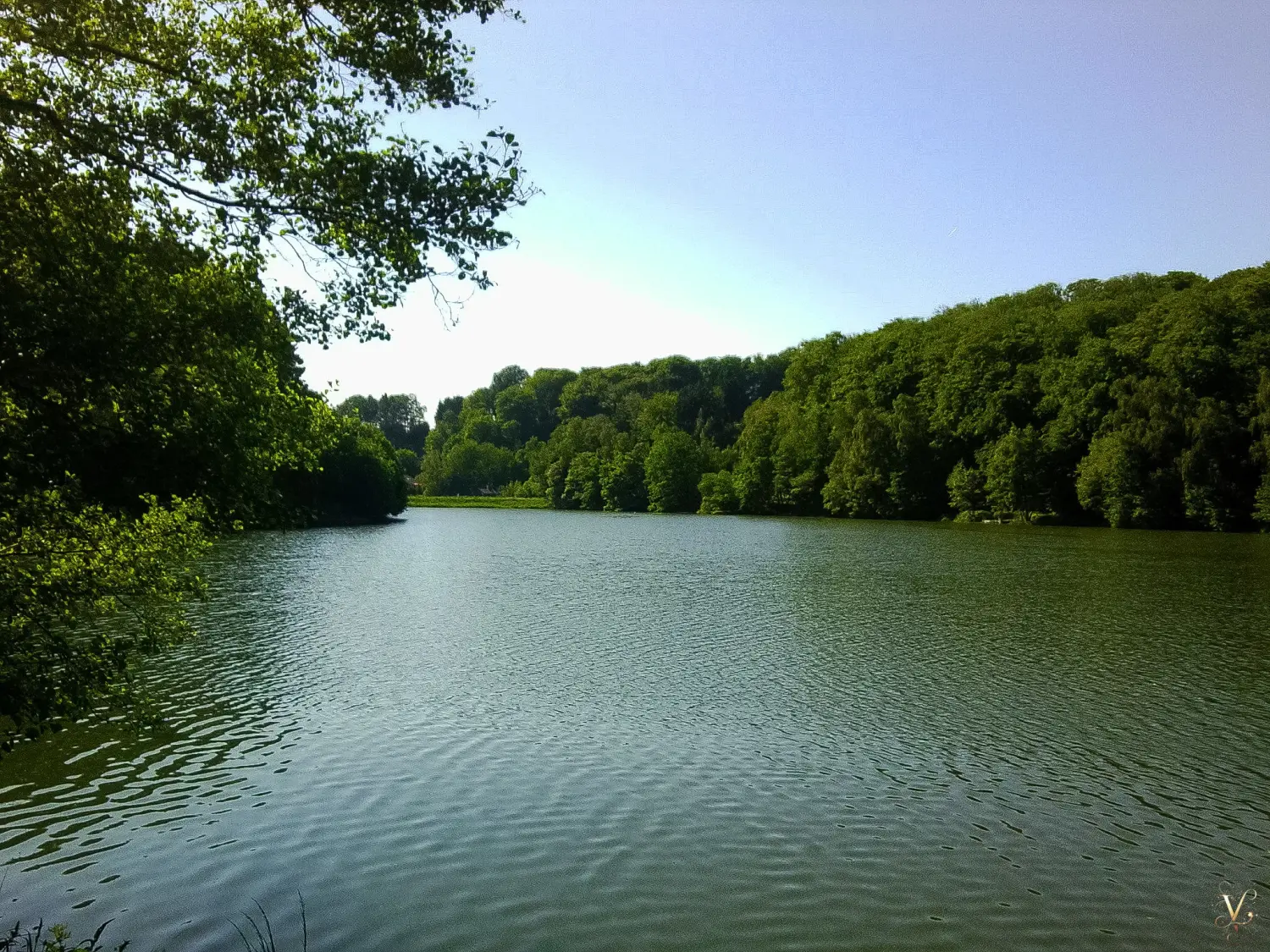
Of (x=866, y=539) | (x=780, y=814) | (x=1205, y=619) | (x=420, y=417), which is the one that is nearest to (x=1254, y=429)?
(x=866, y=539)

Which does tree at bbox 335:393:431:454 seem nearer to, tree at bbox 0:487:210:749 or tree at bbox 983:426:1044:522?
tree at bbox 983:426:1044:522

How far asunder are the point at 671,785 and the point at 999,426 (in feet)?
229

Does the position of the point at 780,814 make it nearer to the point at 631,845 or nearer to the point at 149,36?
the point at 631,845

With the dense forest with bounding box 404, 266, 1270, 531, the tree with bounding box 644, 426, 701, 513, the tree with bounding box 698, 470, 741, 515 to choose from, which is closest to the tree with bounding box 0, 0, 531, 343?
the dense forest with bounding box 404, 266, 1270, 531

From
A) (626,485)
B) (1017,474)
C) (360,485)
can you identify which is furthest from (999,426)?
(360,485)

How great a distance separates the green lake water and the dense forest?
41.1m

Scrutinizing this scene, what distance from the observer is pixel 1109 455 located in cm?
6359

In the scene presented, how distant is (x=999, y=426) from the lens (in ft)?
249

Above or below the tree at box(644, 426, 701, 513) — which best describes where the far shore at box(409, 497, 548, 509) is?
below

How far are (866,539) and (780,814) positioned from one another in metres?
45.6

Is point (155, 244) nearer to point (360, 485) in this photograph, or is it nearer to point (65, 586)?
point (65, 586)

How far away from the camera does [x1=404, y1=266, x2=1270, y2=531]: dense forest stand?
60.7 m

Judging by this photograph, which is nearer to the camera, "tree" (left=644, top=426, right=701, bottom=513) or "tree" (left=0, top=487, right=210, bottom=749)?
"tree" (left=0, top=487, right=210, bottom=749)

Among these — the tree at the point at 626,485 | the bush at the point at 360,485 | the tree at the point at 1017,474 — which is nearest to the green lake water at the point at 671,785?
the tree at the point at 1017,474
